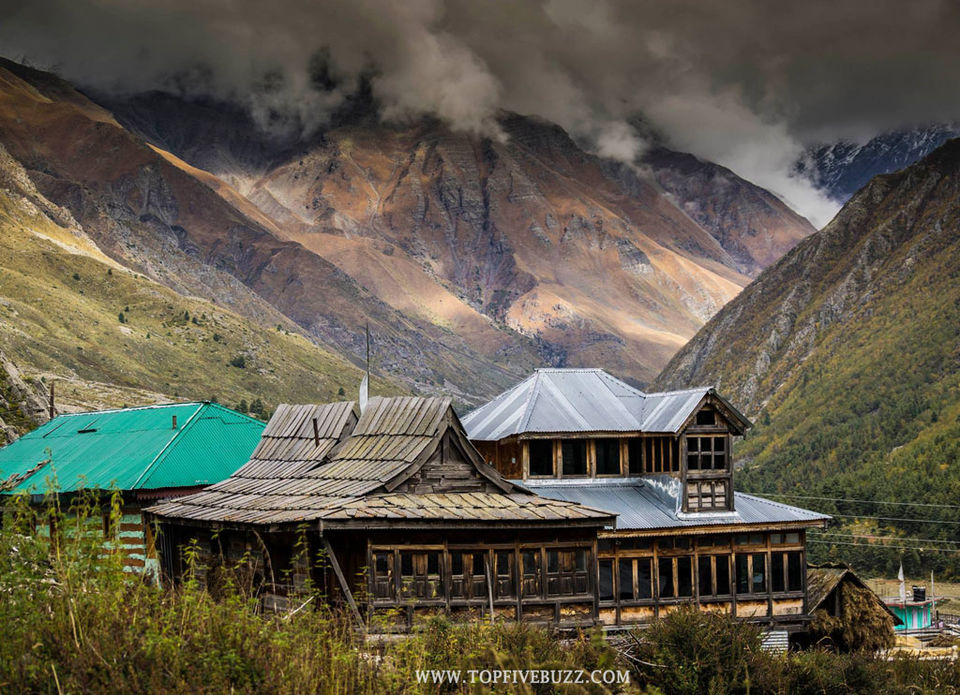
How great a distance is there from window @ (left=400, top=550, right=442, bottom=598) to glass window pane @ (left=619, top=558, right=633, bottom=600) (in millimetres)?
9521

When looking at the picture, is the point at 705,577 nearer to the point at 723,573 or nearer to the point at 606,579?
the point at 723,573

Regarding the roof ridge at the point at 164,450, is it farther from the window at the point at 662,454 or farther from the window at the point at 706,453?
the window at the point at 706,453

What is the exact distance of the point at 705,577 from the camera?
3073cm

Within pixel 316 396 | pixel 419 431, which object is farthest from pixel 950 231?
pixel 419 431

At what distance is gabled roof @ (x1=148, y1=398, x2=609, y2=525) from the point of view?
21.1 meters

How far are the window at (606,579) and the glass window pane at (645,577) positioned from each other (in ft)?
2.82

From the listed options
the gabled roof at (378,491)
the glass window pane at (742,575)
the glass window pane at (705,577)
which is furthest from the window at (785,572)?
the gabled roof at (378,491)

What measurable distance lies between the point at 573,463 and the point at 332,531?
12.9 meters

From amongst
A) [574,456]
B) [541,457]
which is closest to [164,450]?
[541,457]

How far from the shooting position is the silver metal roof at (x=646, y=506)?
2992 centimetres

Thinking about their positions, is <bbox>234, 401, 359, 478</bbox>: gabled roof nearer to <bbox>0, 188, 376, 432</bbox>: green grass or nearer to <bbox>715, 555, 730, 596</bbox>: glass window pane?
<bbox>715, 555, 730, 596</bbox>: glass window pane

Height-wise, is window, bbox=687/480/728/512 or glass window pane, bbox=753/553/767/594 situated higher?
window, bbox=687/480/728/512

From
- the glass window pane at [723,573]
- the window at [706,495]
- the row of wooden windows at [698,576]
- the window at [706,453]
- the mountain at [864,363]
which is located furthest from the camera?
the mountain at [864,363]

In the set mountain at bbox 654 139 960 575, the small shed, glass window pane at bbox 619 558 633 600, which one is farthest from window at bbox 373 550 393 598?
mountain at bbox 654 139 960 575
